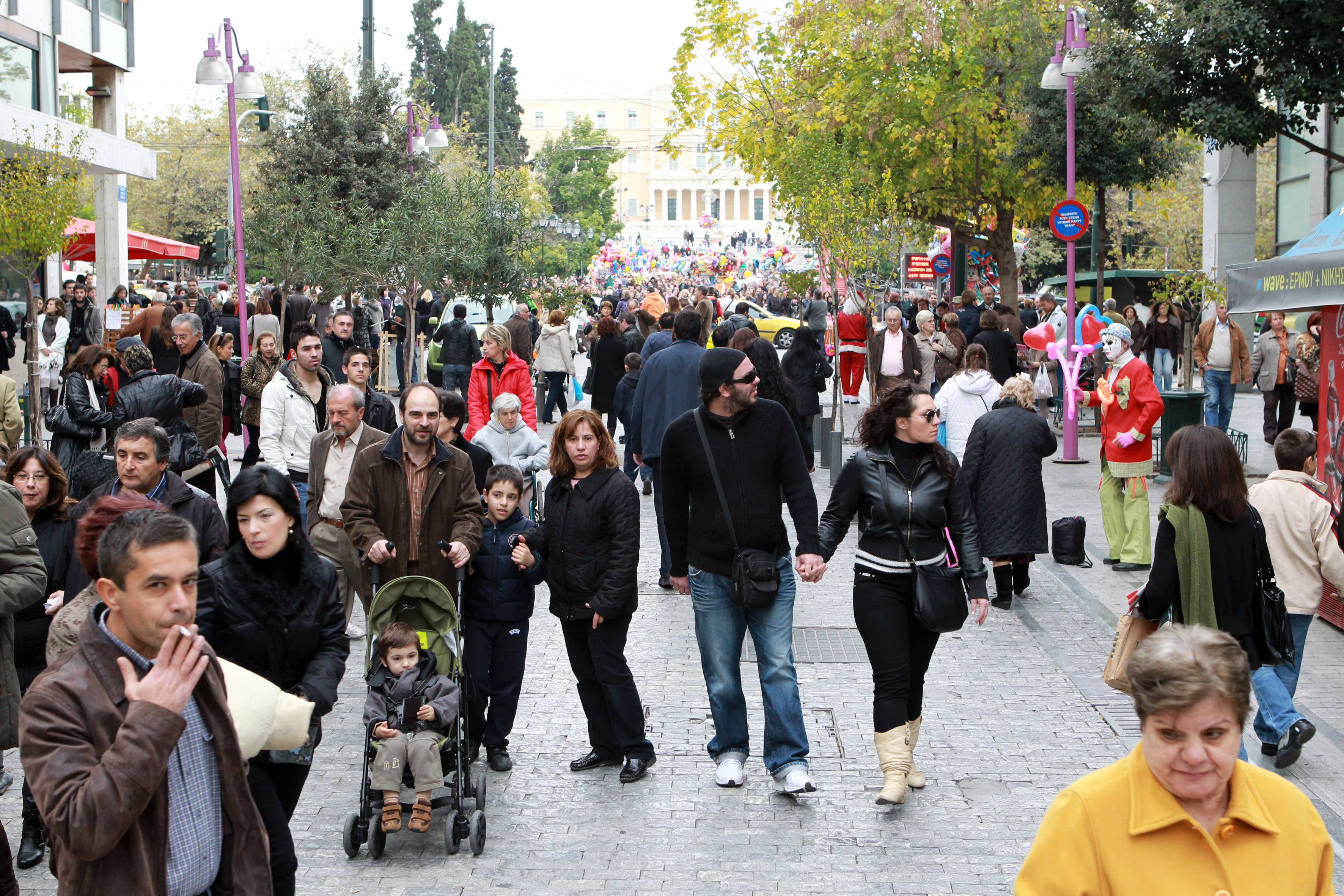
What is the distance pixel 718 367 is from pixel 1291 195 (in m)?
19.9

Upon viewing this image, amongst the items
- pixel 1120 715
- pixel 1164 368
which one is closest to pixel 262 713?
pixel 1120 715

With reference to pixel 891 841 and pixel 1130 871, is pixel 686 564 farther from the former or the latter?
pixel 1130 871

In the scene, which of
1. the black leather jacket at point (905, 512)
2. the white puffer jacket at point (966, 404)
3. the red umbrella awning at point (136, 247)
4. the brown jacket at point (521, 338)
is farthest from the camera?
the red umbrella awning at point (136, 247)

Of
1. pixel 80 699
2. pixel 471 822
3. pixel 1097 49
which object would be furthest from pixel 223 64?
pixel 80 699

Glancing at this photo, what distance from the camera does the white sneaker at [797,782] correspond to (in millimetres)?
5863

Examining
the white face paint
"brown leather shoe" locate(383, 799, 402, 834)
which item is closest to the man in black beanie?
"brown leather shoe" locate(383, 799, 402, 834)

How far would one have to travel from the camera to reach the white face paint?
10008 millimetres

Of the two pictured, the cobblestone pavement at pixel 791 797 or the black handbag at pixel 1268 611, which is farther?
the black handbag at pixel 1268 611

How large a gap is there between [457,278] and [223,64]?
17.3ft

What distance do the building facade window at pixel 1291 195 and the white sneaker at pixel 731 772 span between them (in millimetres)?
18763

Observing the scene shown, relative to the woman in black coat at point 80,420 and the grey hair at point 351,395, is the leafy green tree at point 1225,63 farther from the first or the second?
the woman in black coat at point 80,420

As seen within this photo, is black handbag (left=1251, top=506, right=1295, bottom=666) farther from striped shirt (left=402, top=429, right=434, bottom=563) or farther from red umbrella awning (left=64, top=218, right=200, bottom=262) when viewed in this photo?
red umbrella awning (left=64, top=218, right=200, bottom=262)

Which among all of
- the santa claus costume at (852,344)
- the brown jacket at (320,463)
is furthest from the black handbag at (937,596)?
the santa claus costume at (852,344)

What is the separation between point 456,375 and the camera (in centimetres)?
1772
